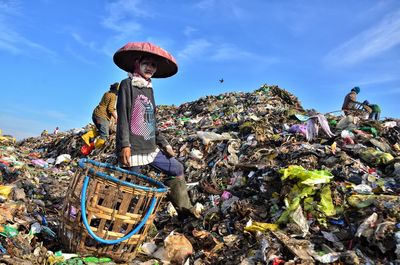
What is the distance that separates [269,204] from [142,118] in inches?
64.0

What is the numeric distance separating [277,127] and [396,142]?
6.93 ft

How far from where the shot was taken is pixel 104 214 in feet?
8.94

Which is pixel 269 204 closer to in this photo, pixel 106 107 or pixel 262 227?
pixel 262 227

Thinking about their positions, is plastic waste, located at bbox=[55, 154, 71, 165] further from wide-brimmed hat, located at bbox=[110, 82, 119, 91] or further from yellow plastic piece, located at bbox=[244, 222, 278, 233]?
yellow plastic piece, located at bbox=[244, 222, 278, 233]

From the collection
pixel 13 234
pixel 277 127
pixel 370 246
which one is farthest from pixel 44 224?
pixel 277 127

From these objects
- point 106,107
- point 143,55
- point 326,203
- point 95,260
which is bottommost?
point 95,260

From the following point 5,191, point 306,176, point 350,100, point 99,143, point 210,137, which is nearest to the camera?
point 306,176

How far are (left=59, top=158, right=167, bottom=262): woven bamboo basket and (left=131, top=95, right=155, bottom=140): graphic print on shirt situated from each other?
2.25 ft

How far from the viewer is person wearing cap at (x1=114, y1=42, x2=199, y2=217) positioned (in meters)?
3.33

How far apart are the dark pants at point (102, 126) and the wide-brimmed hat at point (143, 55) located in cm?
403

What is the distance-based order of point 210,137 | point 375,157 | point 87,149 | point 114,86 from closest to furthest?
point 375,157 < point 210,137 < point 114,86 < point 87,149

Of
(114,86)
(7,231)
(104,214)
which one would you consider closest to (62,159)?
(114,86)

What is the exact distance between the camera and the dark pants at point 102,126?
24.9 feet

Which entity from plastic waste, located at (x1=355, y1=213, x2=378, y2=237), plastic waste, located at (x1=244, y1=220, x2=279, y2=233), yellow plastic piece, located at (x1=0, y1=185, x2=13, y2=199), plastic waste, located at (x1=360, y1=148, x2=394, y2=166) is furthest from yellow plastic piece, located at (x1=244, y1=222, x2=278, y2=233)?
yellow plastic piece, located at (x1=0, y1=185, x2=13, y2=199)
